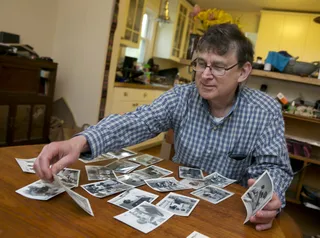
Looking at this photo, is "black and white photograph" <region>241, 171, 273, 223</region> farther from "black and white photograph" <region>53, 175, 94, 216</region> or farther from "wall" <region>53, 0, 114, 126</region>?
"wall" <region>53, 0, 114, 126</region>

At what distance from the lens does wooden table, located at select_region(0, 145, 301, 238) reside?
623 millimetres

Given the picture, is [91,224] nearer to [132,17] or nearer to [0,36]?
[0,36]

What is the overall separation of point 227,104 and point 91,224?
809mm

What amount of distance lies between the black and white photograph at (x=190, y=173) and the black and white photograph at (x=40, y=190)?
1.50ft

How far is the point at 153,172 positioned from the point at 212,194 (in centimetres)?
24

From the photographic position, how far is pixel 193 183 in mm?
1020

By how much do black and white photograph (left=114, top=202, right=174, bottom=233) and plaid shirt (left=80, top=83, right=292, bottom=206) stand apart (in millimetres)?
339

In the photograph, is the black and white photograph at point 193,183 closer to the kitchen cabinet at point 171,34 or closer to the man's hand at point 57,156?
the man's hand at point 57,156

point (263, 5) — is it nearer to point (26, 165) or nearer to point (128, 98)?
point (128, 98)

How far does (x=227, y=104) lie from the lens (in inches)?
49.6

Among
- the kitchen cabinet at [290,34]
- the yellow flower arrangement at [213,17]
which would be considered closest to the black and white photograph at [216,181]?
the yellow flower arrangement at [213,17]

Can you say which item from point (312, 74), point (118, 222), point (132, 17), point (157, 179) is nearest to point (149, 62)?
point (132, 17)

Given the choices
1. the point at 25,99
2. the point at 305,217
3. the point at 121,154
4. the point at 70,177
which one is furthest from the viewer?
the point at 25,99

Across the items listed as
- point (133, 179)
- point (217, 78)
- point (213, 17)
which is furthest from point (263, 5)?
point (133, 179)
